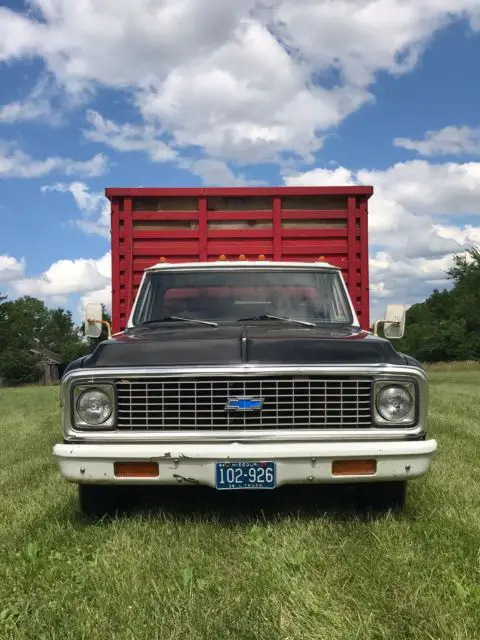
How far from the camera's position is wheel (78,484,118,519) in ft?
13.2

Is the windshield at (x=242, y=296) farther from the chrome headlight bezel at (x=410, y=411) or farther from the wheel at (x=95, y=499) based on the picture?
the wheel at (x=95, y=499)

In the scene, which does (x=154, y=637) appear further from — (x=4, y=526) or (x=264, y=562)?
(x=4, y=526)

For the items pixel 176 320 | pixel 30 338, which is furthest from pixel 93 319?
pixel 30 338

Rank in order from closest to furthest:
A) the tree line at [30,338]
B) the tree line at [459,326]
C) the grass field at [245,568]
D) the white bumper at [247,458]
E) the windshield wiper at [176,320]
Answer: the grass field at [245,568]
the white bumper at [247,458]
the windshield wiper at [176,320]
the tree line at [459,326]
the tree line at [30,338]

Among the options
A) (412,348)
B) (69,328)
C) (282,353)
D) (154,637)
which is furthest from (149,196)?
(69,328)

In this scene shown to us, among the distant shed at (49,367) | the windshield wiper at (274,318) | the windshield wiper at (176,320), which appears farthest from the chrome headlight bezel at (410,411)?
the distant shed at (49,367)

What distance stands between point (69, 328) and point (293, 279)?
98518 millimetres

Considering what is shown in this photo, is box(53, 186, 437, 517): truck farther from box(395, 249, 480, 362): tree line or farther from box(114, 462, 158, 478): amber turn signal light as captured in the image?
box(395, 249, 480, 362): tree line

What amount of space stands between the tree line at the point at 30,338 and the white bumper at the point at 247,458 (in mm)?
54258

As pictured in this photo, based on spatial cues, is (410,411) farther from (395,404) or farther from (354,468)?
(354,468)

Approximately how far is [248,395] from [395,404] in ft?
2.81

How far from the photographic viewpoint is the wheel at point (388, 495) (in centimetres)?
404

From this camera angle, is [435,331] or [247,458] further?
[435,331]

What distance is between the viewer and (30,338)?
7831cm
